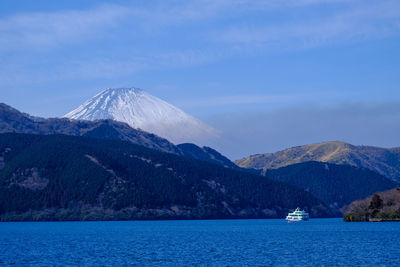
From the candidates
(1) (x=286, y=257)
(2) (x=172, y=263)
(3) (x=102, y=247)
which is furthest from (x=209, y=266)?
(3) (x=102, y=247)

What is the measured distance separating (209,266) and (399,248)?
49106mm

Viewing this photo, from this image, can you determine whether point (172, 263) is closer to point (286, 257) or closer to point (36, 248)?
point (286, 257)

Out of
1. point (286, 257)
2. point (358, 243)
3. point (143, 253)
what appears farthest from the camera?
point (358, 243)

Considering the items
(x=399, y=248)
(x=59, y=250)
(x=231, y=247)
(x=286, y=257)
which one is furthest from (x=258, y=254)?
(x=59, y=250)

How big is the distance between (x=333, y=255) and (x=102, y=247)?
169 ft

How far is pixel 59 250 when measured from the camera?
419ft

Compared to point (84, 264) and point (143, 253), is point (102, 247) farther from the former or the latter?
point (84, 264)

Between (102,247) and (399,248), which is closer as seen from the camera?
(399,248)

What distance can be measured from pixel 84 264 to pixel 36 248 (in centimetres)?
3845

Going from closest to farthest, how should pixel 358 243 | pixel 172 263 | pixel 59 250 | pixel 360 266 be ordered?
pixel 360 266 → pixel 172 263 → pixel 59 250 → pixel 358 243

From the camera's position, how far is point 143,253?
386ft

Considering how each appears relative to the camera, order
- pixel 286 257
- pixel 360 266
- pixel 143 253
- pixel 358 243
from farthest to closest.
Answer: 1. pixel 358 243
2. pixel 143 253
3. pixel 286 257
4. pixel 360 266

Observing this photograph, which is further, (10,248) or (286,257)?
(10,248)

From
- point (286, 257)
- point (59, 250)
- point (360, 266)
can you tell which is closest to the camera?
point (360, 266)
